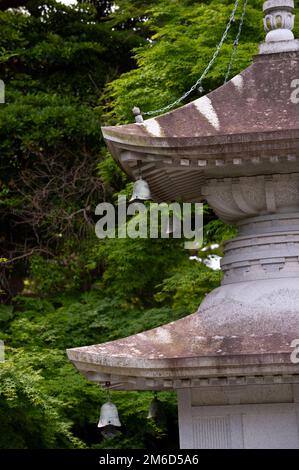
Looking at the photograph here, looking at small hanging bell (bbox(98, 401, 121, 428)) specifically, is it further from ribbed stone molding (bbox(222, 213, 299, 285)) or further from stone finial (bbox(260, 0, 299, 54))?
stone finial (bbox(260, 0, 299, 54))

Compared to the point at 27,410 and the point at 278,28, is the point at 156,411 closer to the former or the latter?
the point at 278,28

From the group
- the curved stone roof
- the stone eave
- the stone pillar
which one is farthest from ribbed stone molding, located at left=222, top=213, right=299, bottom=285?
the stone eave

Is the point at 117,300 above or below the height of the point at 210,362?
above

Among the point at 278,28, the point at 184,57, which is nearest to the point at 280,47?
the point at 278,28

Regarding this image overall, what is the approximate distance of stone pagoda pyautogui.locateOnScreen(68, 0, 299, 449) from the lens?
24.6ft

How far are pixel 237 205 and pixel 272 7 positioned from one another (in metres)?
1.80

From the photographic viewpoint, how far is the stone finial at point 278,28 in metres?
8.63

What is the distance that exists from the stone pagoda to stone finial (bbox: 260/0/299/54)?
0.01 meters

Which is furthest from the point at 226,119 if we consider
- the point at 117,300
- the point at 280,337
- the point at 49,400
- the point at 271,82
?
the point at 117,300

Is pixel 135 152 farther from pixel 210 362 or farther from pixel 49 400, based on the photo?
pixel 49 400

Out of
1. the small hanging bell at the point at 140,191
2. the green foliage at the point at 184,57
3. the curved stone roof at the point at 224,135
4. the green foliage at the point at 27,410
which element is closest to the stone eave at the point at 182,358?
the small hanging bell at the point at 140,191

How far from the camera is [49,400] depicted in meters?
13.0

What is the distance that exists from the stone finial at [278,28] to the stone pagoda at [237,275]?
0.01m

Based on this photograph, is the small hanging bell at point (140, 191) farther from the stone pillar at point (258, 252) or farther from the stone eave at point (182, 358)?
the stone eave at point (182, 358)
